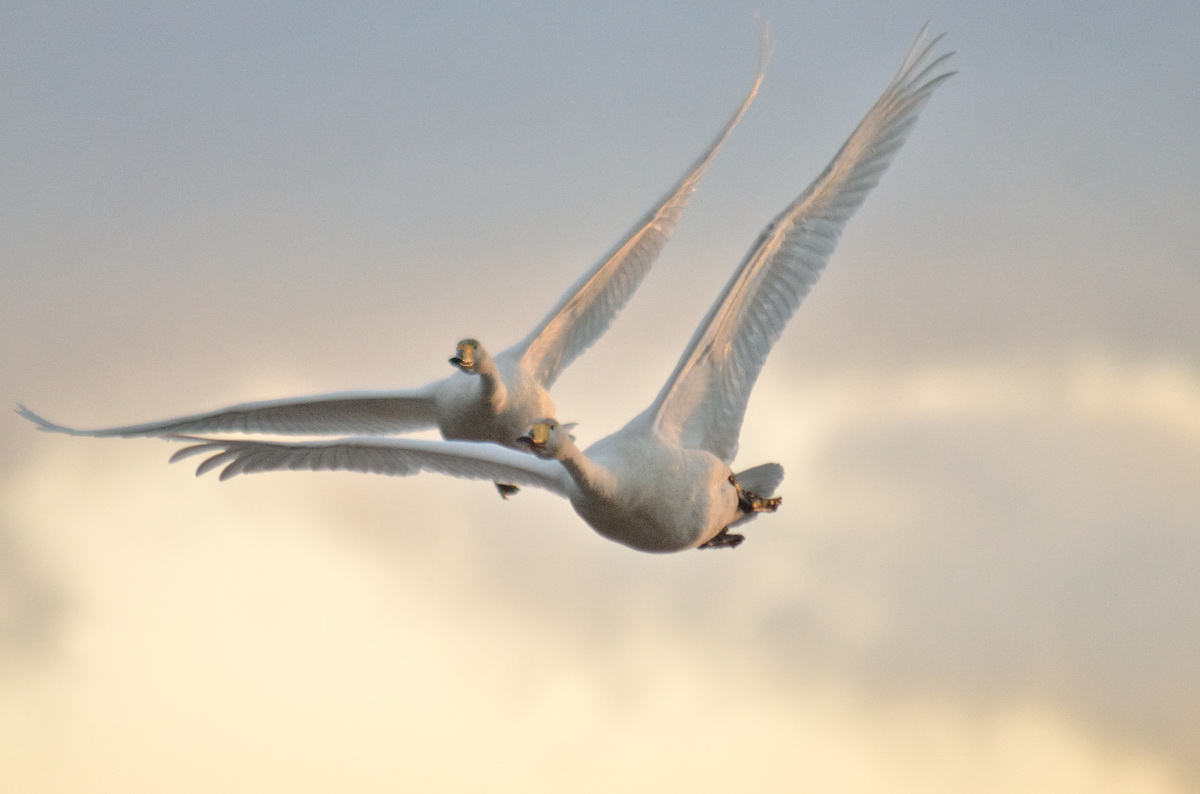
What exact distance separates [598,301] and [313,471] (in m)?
4.57

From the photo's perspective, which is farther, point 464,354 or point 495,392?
point 495,392

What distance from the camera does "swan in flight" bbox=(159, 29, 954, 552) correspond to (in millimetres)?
12250

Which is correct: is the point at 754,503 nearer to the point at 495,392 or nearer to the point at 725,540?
the point at 725,540

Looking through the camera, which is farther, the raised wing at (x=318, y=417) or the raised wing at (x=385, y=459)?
the raised wing at (x=318, y=417)

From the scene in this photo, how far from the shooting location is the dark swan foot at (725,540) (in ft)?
46.0

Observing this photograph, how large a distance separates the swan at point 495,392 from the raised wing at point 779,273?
223 centimetres

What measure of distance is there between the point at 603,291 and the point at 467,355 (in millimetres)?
3143

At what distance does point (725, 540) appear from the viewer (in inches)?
559

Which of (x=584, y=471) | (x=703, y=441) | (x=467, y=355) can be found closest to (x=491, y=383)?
(x=467, y=355)

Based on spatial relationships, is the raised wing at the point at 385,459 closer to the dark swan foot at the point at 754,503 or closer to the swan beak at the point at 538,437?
the swan beak at the point at 538,437

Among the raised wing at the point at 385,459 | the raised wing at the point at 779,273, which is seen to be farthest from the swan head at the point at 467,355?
the raised wing at the point at 779,273

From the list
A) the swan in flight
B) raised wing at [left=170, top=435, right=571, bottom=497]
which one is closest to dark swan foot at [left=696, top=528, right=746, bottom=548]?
the swan in flight

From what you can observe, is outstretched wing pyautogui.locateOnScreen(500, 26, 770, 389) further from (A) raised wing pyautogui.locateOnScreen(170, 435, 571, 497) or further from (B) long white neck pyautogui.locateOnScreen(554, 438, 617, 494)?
(B) long white neck pyautogui.locateOnScreen(554, 438, 617, 494)

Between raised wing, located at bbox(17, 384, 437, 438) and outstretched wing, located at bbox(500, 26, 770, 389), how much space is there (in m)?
1.27
